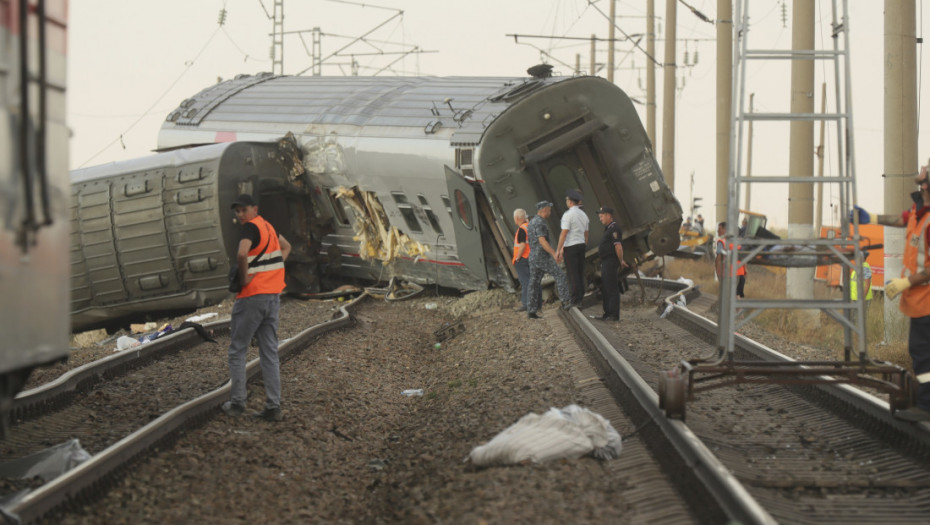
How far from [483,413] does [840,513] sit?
9.61 feet

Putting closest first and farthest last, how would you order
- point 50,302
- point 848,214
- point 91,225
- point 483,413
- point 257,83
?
1. point 50,302
2. point 848,214
3. point 483,413
4. point 91,225
5. point 257,83

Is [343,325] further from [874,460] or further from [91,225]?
[874,460]

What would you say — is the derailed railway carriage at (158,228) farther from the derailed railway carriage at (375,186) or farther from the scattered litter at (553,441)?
the scattered litter at (553,441)

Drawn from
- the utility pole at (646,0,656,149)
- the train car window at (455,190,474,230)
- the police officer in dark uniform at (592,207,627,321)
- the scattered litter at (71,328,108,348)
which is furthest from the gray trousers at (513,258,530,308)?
the utility pole at (646,0,656,149)

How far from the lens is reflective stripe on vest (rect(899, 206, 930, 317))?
609cm

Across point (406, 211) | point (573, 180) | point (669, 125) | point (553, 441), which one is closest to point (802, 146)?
point (573, 180)

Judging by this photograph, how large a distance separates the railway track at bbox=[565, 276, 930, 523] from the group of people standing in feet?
13.3

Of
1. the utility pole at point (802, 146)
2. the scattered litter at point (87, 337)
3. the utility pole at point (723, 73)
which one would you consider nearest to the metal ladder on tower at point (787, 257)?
the utility pole at point (802, 146)

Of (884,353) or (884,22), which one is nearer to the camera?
(884,353)

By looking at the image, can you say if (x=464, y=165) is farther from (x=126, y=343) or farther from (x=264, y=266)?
(x=264, y=266)

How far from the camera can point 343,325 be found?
1322 cm

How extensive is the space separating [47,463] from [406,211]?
10.5m

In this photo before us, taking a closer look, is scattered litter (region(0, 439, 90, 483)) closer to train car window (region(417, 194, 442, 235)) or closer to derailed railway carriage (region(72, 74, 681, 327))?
derailed railway carriage (region(72, 74, 681, 327))

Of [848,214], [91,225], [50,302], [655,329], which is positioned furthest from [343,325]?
[50,302]
